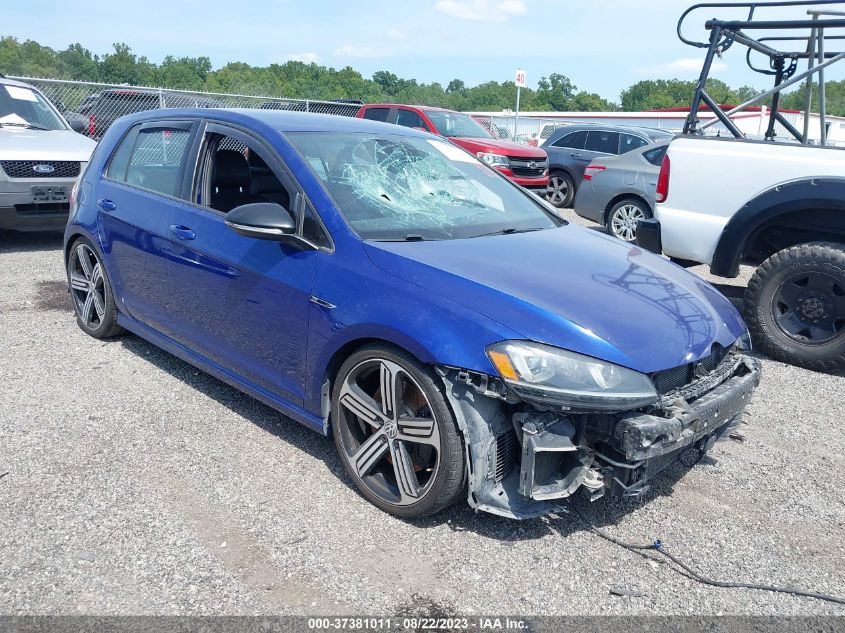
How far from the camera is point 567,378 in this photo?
266 centimetres

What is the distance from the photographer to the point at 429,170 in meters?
4.09

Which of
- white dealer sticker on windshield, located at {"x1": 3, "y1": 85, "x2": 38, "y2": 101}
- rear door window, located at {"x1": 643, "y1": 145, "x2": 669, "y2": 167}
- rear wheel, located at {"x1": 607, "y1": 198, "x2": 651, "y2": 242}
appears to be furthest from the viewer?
rear door window, located at {"x1": 643, "y1": 145, "x2": 669, "y2": 167}

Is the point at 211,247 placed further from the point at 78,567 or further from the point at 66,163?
the point at 66,163

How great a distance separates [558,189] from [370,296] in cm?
1163

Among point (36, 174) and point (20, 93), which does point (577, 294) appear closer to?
point (36, 174)

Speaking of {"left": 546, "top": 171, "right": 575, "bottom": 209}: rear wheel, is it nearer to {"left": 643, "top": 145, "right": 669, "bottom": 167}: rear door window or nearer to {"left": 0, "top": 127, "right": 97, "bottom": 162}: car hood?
{"left": 643, "top": 145, "right": 669, "bottom": 167}: rear door window

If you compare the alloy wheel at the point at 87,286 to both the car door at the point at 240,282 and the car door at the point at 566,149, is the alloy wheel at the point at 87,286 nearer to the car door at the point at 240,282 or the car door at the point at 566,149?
the car door at the point at 240,282

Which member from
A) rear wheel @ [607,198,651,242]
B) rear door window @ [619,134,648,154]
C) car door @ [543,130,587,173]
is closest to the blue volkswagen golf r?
rear wheel @ [607,198,651,242]

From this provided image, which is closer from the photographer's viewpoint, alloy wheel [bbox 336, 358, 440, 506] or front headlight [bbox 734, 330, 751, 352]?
alloy wheel [bbox 336, 358, 440, 506]

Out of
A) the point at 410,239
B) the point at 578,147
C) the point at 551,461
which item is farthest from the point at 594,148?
the point at 551,461

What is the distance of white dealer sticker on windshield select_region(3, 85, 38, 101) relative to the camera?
924cm

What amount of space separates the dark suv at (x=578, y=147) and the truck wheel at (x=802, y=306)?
795 cm

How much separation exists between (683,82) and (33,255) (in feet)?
337

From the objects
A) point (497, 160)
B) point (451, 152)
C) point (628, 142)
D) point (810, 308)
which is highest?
point (628, 142)
